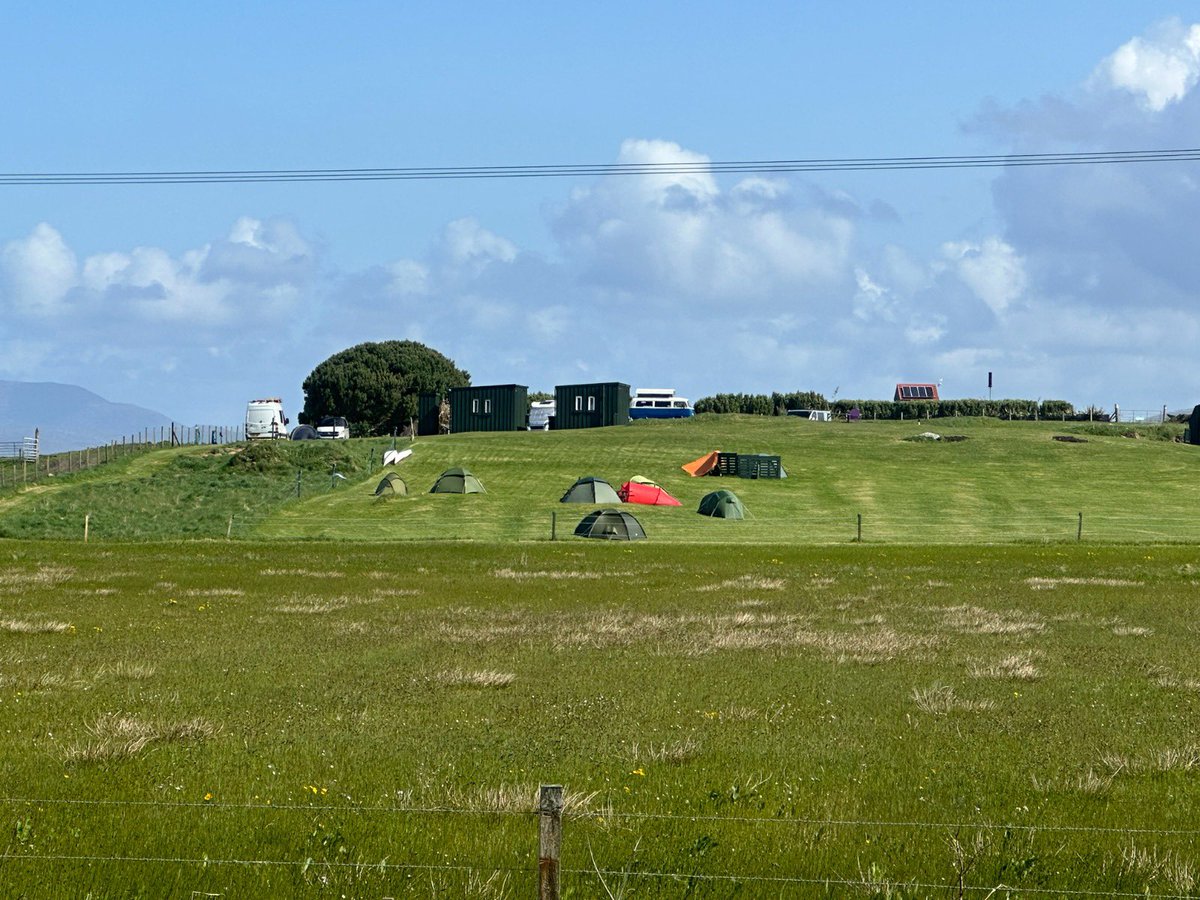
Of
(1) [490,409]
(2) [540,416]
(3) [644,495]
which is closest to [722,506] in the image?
(3) [644,495]

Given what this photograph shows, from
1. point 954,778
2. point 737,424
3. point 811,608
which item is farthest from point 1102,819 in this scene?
point 737,424

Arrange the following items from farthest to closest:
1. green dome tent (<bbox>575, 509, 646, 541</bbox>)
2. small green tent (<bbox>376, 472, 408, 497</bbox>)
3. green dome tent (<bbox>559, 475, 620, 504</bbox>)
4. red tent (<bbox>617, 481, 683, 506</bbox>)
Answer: small green tent (<bbox>376, 472, 408, 497</bbox>)
red tent (<bbox>617, 481, 683, 506</bbox>)
green dome tent (<bbox>559, 475, 620, 504</bbox>)
green dome tent (<bbox>575, 509, 646, 541</bbox>)

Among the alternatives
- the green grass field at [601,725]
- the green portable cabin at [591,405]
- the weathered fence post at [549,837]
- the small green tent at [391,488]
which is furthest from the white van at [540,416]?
the weathered fence post at [549,837]

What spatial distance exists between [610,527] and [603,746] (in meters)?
48.5

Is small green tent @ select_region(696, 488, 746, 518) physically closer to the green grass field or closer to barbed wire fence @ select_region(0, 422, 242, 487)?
the green grass field

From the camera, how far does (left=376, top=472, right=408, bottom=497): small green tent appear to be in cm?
8250

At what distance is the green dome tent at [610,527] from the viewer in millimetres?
64188

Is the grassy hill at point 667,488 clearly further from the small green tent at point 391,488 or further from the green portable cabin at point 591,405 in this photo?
the green portable cabin at point 591,405

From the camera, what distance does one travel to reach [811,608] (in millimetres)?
33312

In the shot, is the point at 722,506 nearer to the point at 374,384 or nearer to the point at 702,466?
the point at 702,466

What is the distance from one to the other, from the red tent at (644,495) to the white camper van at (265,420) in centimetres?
5674

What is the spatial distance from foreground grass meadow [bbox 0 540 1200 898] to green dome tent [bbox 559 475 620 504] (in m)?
43.6

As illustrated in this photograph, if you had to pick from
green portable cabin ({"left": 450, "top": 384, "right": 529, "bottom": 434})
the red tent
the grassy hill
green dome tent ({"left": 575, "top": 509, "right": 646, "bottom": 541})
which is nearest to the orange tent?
the grassy hill

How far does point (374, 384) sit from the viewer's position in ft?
559
